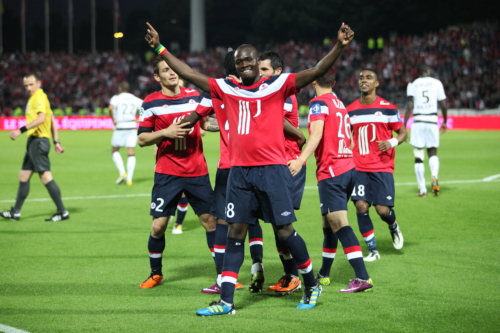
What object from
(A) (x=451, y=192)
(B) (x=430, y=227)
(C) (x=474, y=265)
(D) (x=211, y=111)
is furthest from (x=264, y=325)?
(A) (x=451, y=192)


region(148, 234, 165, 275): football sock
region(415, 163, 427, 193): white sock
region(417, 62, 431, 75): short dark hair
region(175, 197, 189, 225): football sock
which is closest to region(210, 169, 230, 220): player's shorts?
region(148, 234, 165, 275): football sock

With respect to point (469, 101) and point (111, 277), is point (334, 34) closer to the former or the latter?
point (469, 101)

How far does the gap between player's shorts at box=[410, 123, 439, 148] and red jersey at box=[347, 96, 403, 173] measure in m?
5.51

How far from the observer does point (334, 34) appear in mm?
76812

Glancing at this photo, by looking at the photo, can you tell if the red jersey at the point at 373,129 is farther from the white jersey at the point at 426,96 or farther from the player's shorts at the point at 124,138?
the player's shorts at the point at 124,138

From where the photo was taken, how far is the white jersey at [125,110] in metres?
15.8

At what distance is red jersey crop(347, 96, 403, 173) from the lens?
7.73 metres

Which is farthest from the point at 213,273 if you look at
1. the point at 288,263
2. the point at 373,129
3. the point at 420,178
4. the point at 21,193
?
the point at 420,178

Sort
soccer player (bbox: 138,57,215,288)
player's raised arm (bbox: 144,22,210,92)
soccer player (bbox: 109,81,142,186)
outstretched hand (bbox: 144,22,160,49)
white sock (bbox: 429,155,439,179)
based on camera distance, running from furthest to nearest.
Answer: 1. soccer player (bbox: 109,81,142,186)
2. white sock (bbox: 429,155,439,179)
3. soccer player (bbox: 138,57,215,288)
4. outstretched hand (bbox: 144,22,160,49)
5. player's raised arm (bbox: 144,22,210,92)

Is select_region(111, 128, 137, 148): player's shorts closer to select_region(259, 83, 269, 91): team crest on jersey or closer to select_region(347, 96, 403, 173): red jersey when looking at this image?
select_region(347, 96, 403, 173): red jersey

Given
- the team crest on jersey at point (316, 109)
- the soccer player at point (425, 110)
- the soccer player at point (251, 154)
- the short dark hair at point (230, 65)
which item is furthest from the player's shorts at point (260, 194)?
the soccer player at point (425, 110)

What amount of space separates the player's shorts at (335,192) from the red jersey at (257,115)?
1.10 metres

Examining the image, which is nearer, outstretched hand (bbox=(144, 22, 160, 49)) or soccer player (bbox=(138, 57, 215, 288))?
outstretched hand (bbox=(144, 22, 160, 49))

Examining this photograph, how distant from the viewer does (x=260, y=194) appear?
5230mm
